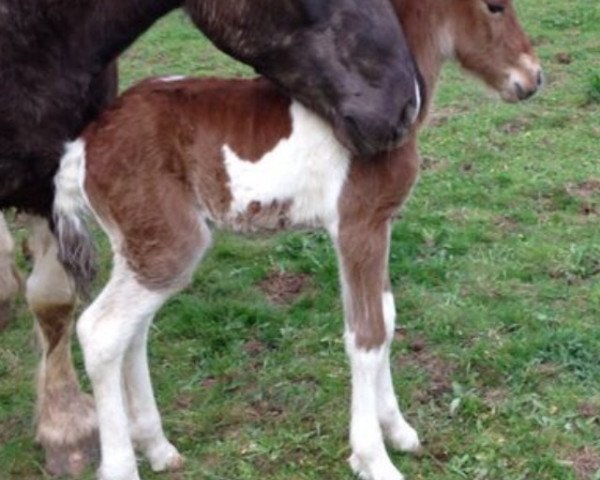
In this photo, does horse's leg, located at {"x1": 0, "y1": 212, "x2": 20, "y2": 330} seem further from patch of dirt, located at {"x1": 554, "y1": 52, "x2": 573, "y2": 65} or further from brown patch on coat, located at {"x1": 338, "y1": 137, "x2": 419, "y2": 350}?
patch of dirt, located at {"x1": 554, "y1": 52, "x2": 573, "y2": 65}

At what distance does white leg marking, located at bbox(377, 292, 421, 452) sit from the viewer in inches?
155

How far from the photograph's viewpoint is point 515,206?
637 cm

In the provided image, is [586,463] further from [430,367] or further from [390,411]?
[430,367]

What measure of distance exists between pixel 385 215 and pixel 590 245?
7.29 ft

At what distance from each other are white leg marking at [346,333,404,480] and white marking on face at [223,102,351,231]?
0.40 m

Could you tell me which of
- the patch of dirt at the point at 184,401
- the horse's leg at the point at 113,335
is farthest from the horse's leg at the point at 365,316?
the patch of dirt at the point at 184,401

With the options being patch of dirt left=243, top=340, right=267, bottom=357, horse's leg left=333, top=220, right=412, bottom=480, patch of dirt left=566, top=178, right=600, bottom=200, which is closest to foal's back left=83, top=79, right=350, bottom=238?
horse's leg left=333, top=220, right=412, bottom=480

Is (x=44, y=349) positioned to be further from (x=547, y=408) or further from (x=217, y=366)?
(x=547, y=408)

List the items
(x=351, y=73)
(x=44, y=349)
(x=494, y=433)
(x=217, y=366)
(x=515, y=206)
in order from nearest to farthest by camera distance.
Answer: (x=351, y=73) < (x=494, y=433) < (x=44, y=349) < (x=217, y=366) < (x=515, y=206)

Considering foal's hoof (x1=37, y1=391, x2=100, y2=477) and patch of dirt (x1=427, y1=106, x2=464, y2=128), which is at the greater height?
foal's hoof (x1=37, y1=391, x2=100, y2=477)

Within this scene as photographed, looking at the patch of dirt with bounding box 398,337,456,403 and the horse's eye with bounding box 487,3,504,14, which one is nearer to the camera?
the horse's eye with bounding box 487,3,504,14

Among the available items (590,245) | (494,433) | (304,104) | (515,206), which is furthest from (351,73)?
(515,206)

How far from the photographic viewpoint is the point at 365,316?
3.79 m

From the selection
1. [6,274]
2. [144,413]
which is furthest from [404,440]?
[6,274]
